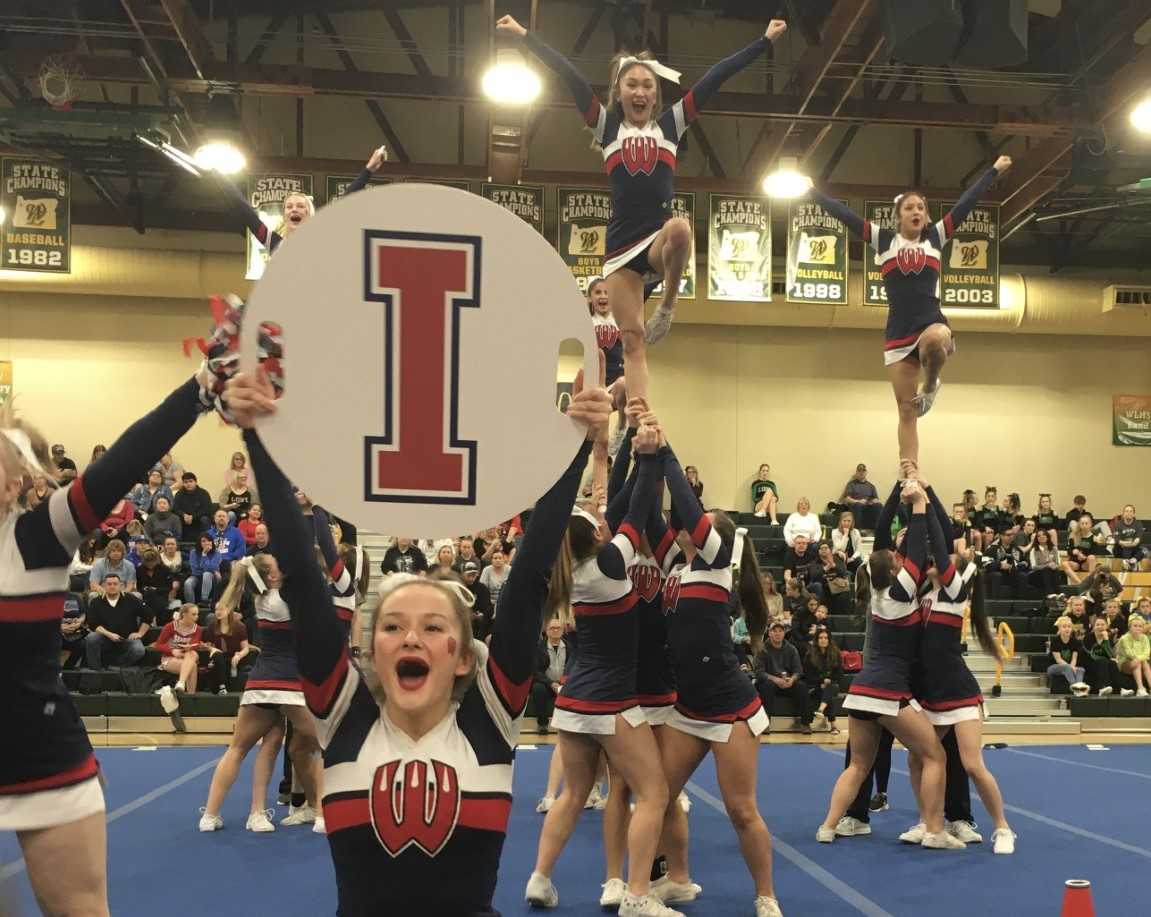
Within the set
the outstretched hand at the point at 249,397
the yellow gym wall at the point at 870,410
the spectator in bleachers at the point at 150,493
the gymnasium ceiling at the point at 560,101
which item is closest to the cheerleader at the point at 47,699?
the outstretched hand at the point at 249,397

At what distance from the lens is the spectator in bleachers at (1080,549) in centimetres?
1684

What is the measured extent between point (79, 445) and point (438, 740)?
18237 millimetres

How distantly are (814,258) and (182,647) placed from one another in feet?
30.3

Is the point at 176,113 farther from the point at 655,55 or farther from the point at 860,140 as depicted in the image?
the point at 860,140

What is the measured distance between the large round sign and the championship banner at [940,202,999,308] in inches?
552

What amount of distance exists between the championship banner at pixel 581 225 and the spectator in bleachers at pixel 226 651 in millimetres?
6419

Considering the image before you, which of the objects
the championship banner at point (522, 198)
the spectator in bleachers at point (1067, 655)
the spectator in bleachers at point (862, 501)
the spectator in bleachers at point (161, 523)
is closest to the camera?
the spectator in bleachers at point (1067, 655)

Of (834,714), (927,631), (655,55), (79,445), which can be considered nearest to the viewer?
(927,631)

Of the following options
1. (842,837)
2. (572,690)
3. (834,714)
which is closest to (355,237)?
(572,690)

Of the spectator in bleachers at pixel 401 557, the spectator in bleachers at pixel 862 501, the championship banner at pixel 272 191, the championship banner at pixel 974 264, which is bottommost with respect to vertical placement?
the spectator in bleachers at pixel 401 557

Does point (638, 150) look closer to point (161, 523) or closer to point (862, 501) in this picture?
point (161, 523)

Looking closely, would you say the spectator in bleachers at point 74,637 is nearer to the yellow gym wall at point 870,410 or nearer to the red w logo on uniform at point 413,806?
the yellow gym wall at point 870,410

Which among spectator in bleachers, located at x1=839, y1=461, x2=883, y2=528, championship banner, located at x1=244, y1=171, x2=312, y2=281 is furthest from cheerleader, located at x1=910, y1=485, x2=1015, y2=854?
spectator in bleachers, located at x1=839, y1=461, x2=883, y2=528

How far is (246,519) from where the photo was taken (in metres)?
14.5
